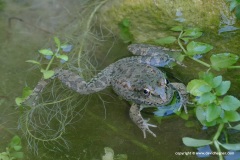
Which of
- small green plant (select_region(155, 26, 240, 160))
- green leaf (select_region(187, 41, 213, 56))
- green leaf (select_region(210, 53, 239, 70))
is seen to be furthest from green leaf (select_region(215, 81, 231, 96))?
green leaf (select_region(187, 41, 213, 56))

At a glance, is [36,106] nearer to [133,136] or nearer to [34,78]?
[34,78]

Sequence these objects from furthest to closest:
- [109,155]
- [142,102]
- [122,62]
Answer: [122,62], [142,102], [109,155]

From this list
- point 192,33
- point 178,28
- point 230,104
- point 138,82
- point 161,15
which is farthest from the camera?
point 161,15

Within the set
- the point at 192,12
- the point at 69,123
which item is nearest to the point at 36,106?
the point at 69,123

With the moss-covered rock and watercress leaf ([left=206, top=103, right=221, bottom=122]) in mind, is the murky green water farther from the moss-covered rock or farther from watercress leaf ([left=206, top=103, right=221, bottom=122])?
watercress leaf ([left=206, top=103, right=221, bottom=122])

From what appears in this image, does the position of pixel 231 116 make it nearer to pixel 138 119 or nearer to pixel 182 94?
pixel 182 94

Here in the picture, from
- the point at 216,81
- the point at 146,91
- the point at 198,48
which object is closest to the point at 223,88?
the point at 216,81

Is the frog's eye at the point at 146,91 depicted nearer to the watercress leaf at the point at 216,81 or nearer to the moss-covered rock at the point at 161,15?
the watercress leaf at the point at 216,81
